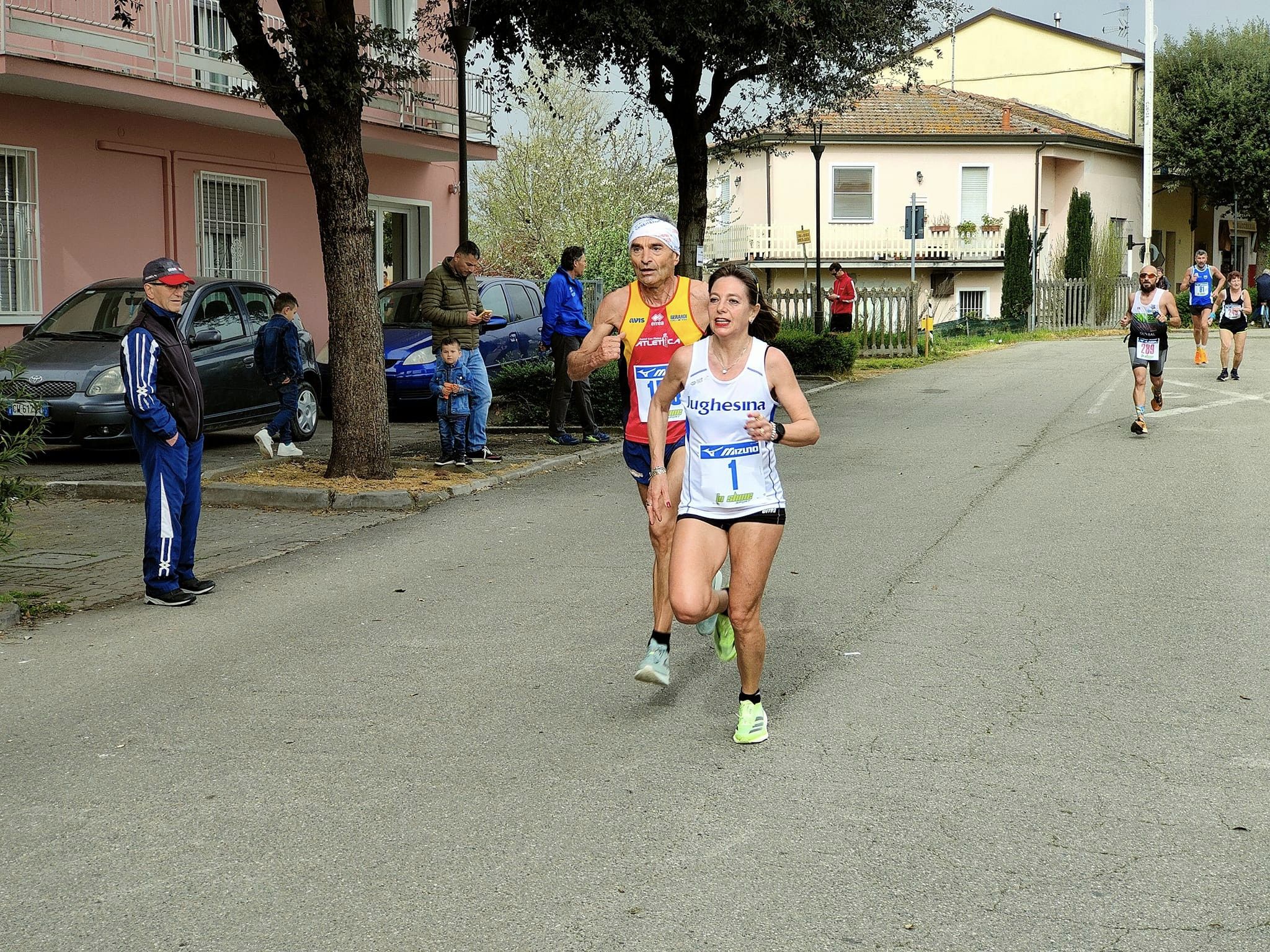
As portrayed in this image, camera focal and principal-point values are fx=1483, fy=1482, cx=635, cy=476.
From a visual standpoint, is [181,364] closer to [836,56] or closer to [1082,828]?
[1082,828]

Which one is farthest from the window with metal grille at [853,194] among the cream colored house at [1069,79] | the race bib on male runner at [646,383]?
the race bib on male runner at [646,383]

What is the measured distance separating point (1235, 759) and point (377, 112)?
18.9 meters

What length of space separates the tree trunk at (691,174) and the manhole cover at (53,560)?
12858 mm

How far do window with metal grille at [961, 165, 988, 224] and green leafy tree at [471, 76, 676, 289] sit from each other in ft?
31.7

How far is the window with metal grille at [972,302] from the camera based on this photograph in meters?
45.3

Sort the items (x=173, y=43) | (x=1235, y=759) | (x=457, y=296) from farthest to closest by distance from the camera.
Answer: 1. (x=173, y=43)
2. (x=457, y=296)
3. (x=1235, y=759)

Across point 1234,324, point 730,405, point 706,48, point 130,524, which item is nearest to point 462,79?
point 706,48

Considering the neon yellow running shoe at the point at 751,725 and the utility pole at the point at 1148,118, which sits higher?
the utility pole at the point at 1148,118

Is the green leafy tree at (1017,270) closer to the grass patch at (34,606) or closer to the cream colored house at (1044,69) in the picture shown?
the cream colored house at (1044,69)

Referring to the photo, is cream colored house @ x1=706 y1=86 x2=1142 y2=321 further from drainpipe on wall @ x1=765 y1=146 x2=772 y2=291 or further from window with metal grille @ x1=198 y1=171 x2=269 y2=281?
window with metal grille @ x1=198 y1=171 x2=269 y2=281

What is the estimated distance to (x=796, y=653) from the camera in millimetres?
6855

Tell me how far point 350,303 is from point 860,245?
33942 millimetres

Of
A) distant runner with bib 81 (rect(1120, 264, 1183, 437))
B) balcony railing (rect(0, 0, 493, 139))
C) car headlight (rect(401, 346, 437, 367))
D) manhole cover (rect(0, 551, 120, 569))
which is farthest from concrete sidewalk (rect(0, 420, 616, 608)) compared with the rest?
distant runner with bib 81 (rect(1120, 264, 1183, 437))

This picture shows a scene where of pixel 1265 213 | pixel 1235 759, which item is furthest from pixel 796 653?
pixel 1265 213
